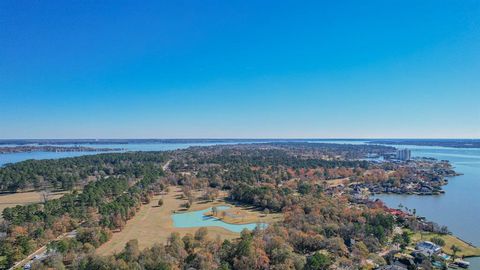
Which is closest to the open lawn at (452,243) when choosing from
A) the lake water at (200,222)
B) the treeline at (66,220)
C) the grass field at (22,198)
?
the lake water at (200,222)

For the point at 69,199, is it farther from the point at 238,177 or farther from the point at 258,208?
the point at 238,177

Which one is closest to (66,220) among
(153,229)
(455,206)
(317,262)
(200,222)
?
(153,229)

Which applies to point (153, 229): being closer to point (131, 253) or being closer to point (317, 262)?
point (131, 253)

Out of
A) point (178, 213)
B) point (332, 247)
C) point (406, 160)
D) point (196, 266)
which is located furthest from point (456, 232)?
point (406, 160)

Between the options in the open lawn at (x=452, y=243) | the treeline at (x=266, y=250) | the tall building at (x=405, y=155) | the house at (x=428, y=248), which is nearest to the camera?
the treeline at (x=266, y=250)

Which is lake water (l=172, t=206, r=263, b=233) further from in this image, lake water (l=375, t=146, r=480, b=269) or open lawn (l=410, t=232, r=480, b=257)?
lake water (l=375, t=146, r=480, b=269)

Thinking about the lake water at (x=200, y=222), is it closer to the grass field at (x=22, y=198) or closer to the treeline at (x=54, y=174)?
the grass field at (x=22, y=198)
